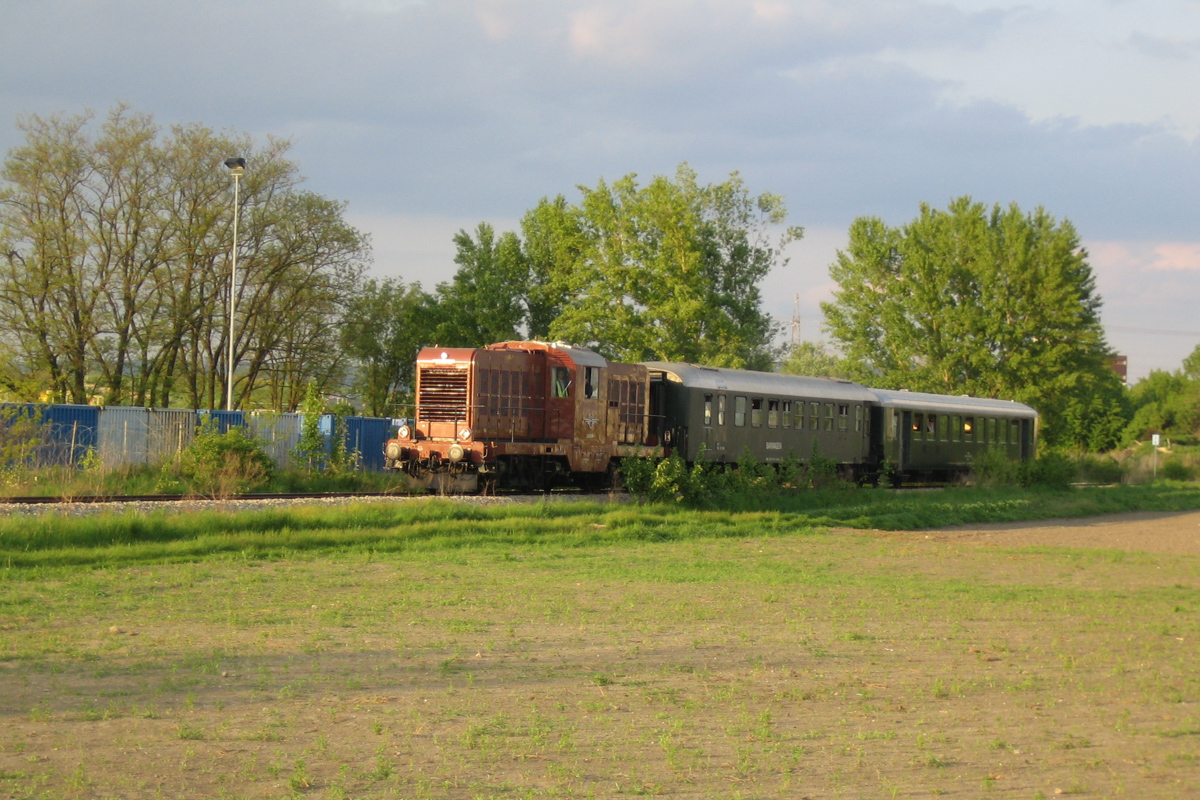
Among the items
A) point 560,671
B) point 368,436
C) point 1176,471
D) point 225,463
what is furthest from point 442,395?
point 1176,471

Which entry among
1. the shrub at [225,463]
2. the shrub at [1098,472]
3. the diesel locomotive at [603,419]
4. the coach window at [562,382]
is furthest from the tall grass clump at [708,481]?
the shrub at [1098,472]

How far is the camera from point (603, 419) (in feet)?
83.8

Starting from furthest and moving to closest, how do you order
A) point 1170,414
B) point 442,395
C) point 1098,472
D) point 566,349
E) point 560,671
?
point 1170,414, point 1098,472, point 566,349, point 442,395, point 560,671

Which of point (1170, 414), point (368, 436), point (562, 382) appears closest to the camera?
point (562, 382)

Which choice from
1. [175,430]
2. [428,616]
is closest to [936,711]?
[428,616]

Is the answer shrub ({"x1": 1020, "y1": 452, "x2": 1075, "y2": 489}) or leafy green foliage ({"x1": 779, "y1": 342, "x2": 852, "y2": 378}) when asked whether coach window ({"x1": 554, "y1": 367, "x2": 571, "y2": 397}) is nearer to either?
shrub ({"x1": 1020, "y1": 452, "x2": 1075, "y2": 489})

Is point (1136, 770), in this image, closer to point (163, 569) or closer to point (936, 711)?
point (936, 711)

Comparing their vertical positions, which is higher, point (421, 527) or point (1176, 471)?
point (1176, 471)

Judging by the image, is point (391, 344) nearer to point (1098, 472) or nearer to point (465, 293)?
point (465, 293)

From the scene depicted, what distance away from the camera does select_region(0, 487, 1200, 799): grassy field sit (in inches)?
244

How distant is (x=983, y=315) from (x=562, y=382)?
1525 inches

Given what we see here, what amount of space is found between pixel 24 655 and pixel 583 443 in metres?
16.8

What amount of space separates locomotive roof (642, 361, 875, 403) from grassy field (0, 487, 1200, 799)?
36.9 feet

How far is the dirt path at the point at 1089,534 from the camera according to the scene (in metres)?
21.8
